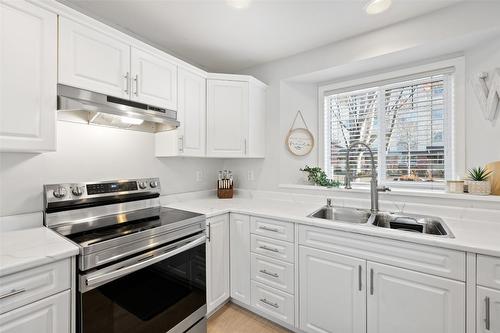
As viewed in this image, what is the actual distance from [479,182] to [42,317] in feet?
8.72

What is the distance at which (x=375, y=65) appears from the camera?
2.12 m

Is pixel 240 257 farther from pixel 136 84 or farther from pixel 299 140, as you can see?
pixel 136 84

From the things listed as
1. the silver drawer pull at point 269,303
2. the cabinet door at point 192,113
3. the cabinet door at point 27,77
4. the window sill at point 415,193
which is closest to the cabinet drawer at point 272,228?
the silver drawer pull at point 269,303

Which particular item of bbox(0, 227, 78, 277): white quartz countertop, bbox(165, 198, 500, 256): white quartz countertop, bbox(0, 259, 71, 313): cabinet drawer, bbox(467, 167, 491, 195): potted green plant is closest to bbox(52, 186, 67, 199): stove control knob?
bbox(0, 227, 78, 277): white quartz countertop

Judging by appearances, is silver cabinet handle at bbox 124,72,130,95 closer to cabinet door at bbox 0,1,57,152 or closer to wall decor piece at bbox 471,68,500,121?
cabinet door at bbox 0,1,57,152

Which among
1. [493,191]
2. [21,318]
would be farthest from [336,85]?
[21,318]

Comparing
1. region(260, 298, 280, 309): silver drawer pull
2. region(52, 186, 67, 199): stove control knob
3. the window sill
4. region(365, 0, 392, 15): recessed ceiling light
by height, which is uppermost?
region(365, 0, 392, 15): recessed ceiling light

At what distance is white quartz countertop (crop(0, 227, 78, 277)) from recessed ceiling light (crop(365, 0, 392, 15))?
2264mm

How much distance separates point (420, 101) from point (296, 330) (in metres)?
2.22

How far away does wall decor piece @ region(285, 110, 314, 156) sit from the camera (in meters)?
2.55

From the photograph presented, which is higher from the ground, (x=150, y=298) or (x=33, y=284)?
(x=33, y=284)

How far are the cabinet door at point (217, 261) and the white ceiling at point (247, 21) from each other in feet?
5.28

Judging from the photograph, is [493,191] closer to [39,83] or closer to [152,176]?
[152,176]

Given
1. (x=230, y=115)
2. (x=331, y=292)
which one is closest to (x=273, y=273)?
(x=331, y=292)
